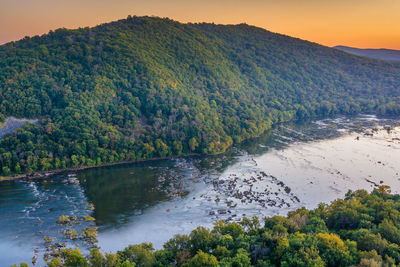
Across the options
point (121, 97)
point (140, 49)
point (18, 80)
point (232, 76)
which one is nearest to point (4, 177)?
point (18, 80)

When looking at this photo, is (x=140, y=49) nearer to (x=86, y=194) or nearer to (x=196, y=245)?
(x=86, y=194)

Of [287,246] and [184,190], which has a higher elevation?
[287,246]

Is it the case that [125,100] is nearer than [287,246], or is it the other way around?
[287,246]

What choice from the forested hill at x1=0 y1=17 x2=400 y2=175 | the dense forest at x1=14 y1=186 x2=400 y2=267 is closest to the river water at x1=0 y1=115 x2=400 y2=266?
the forested hill at x1=0 y1=17 x2=400 y2=175

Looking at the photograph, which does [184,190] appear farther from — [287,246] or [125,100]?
[125,100]

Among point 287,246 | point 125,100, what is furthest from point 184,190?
point 125,100

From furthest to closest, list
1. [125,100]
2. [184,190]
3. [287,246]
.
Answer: [125,100]
[184,190]
[287,246]
